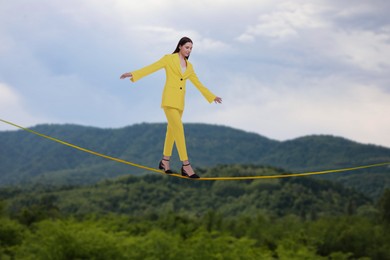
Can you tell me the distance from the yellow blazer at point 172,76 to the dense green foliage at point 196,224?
4117 cm

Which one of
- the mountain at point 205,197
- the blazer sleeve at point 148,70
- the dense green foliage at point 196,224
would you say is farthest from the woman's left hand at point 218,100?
the mountain at point 205,197

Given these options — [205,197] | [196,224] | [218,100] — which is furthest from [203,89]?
[205,197]

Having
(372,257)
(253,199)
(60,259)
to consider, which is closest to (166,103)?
(60,259)

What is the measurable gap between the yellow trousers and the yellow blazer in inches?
1.5

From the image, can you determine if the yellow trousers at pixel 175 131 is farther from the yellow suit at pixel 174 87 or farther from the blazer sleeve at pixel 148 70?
the blazer sleeve at pixel 148 70

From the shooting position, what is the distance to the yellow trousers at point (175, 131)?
9.05ft

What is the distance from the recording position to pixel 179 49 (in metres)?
2.86

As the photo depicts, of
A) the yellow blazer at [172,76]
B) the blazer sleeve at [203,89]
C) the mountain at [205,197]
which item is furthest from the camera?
the mountain at [205,197]

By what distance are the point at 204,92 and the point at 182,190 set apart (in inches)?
6465

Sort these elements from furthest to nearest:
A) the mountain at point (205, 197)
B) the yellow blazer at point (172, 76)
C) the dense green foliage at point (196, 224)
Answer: the mountain at point (205, 197) → the dense green foliage at point (196, 224) → the yellow blazer at point (172, 76)

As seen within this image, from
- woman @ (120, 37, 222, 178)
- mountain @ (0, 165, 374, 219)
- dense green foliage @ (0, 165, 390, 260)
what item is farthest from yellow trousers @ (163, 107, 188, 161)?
mountain @ (0, 165, 374, 219)

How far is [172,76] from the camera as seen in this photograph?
280 centimetres

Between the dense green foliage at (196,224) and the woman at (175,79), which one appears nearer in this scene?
the woman at (175,79)

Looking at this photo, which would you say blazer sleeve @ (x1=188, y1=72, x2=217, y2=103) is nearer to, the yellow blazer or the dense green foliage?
the yellow blazer
